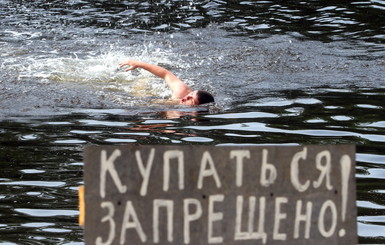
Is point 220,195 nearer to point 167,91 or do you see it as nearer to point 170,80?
point 170,80

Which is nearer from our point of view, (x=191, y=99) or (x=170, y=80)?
(x=191, y=99)

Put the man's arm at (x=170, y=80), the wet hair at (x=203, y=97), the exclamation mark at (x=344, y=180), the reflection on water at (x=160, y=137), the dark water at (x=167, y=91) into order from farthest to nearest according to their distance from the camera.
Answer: the man's arm at (x=170, y=80), the wet hair at (x=203, y=97), the dark water at (x=167, y=91), the reflection on water at (x=160, y=137), the exclamation mark at (x=344, y=180)

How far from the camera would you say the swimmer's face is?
1152 centimetres

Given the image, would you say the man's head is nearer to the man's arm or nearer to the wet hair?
the wet hair

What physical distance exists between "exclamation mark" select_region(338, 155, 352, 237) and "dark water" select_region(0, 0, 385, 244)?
2.28 meters

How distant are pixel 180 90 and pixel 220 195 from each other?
7.77 meters

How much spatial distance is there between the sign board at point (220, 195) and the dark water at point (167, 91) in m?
2.31

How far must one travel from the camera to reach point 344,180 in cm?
432

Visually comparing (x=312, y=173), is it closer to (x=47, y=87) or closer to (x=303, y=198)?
(x=303, y=198)

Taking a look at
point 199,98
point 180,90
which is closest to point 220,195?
point 199,98

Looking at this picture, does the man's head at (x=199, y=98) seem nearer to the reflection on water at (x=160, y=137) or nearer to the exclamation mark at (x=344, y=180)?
the reflection on water at (x=160, y=137)

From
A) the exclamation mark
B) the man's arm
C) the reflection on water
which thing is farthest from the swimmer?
the exclamation mark

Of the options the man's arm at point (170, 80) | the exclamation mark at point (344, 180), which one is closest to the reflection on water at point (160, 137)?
the man's arm at point (170, 80)

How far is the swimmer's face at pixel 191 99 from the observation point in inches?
453
